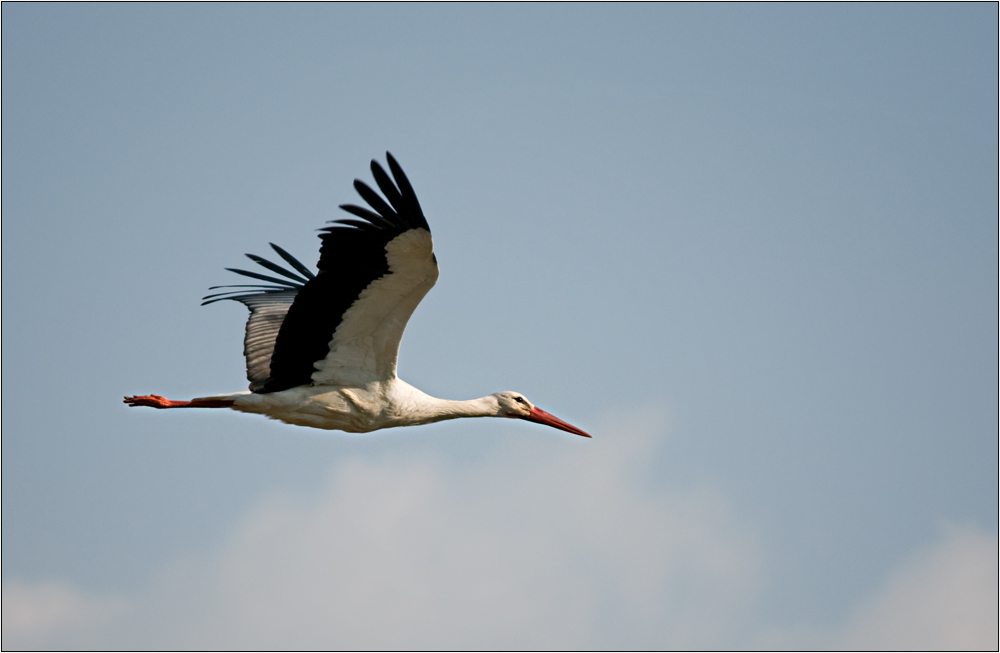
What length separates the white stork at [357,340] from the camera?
11.1m

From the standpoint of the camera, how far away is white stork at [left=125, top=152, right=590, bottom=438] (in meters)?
11.1

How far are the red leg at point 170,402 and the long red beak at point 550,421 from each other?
3.64 meters

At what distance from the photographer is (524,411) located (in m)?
14.3

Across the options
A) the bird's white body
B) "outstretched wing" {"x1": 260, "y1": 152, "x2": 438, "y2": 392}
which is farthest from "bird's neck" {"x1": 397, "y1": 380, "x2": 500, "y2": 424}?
"outstretched wing" {"x1": 260, "y1": 152, "x2": 438, "y2": 392}

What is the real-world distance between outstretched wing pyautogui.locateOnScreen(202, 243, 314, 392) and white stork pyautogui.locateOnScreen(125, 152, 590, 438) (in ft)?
0.07

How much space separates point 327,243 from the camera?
11.3 m

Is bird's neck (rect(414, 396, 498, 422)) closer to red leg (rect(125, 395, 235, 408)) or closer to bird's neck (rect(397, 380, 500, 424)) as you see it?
bird's neck (rect(397, 380, 500, 424))

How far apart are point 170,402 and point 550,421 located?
4.38 m

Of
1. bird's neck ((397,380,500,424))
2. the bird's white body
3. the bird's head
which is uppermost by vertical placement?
the bird's head

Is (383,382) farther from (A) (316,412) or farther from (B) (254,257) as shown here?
(B) (254,257)

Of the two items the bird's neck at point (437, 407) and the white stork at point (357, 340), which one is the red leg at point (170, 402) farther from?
the bird's neck at point (437, 407)

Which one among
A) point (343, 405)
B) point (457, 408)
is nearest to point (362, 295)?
point (343, 405)

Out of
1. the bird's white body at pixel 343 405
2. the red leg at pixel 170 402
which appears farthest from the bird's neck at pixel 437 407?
the red leg at pixel 170 402

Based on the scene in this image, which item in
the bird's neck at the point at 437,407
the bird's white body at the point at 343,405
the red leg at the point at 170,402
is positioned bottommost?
the red leg at the point at 170,402
